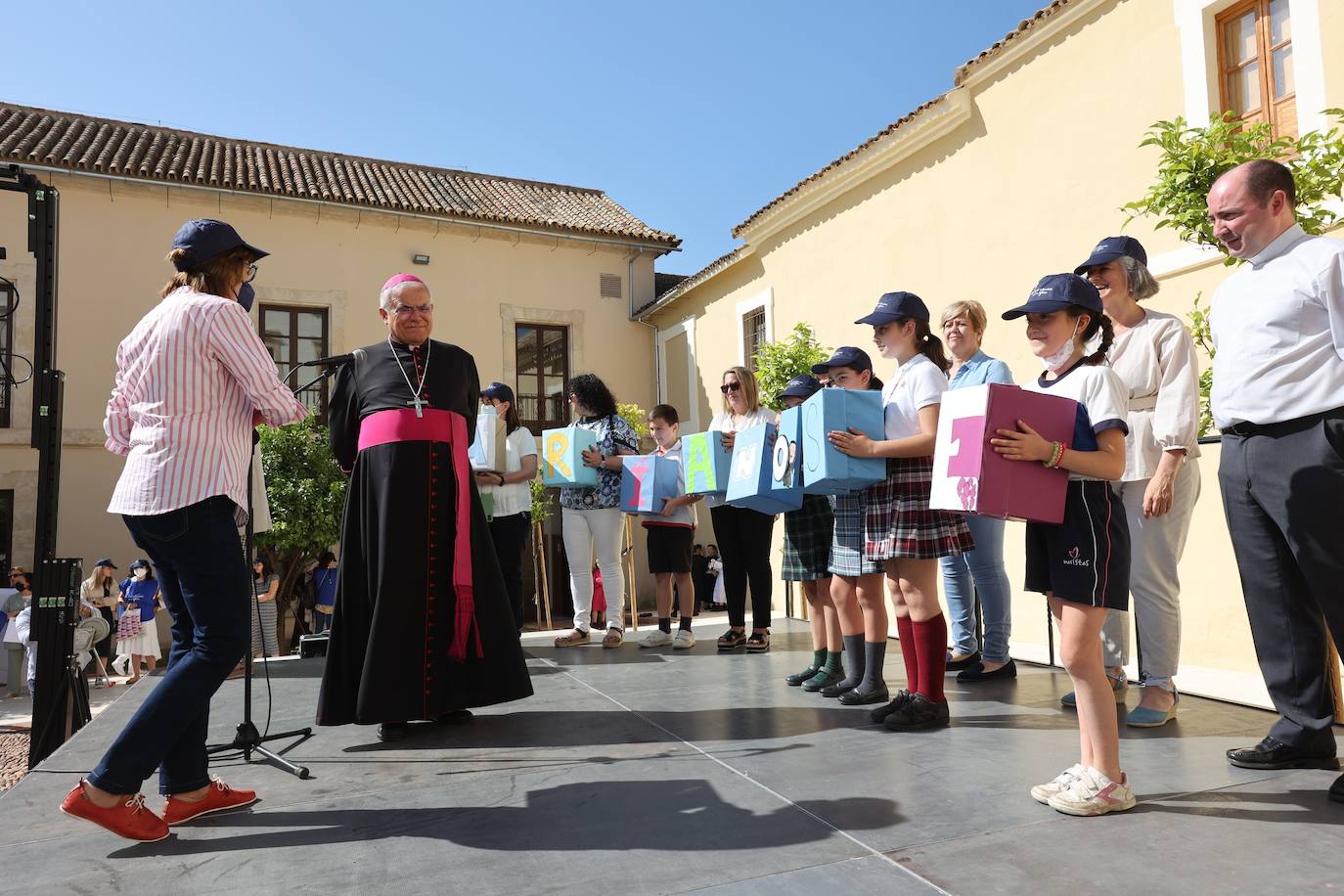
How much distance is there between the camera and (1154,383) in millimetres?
3393

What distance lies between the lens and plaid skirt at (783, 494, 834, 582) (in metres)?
4.47

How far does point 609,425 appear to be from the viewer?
629cm

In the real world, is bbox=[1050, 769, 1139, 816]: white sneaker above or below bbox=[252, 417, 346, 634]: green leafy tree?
below

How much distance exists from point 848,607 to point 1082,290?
169cm

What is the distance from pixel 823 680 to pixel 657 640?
2062 millimetres

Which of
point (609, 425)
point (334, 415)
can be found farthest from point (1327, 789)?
point (609, 425)

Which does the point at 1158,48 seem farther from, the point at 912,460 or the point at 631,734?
the point at 631,734

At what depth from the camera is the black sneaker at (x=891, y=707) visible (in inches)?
130

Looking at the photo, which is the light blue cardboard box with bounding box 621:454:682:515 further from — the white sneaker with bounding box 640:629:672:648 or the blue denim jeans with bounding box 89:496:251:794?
the blue denim jeans with bounding box 89:496:251:794

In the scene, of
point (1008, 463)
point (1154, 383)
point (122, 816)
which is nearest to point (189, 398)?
point (122, 816)

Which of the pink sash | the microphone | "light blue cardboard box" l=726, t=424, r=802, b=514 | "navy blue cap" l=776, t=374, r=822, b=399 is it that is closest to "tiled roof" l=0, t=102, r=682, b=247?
"navy blue cap" l=776, t=374, r=822, b=399

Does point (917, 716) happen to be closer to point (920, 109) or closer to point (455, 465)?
point (455, 465)

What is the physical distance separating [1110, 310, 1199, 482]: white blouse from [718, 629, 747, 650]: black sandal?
2.79 meters

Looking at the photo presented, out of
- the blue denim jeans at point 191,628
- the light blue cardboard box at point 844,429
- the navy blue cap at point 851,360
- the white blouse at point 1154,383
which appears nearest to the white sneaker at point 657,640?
the navy blue cap at point 851,360
